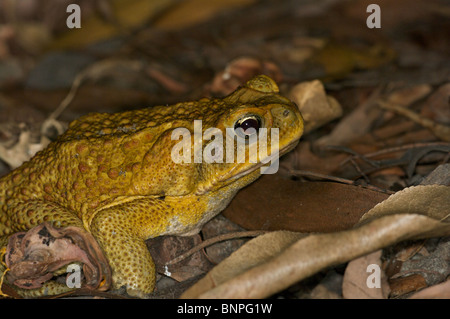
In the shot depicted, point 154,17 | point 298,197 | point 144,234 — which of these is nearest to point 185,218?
point 144,234

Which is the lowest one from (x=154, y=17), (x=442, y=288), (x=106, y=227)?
(x=442, y=288)

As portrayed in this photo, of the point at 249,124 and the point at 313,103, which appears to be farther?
the point at 313,103

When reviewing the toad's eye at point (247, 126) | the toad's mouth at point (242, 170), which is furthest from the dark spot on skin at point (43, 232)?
the toad's eye at point (247, 126)

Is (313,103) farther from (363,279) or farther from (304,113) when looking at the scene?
(363,279)

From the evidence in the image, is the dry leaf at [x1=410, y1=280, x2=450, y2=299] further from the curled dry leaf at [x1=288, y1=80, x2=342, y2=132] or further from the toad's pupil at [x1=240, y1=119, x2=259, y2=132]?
the curled dry leaf at [x1=288, y1=80, x2=342, y2=132]

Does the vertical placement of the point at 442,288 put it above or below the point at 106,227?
below

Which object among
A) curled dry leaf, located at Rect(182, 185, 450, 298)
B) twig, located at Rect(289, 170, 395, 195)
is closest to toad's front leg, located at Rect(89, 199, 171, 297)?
curled dry leaf, located at Rect(182, 185, 450, 298)

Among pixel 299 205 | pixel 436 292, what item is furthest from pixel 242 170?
pixel 436 292

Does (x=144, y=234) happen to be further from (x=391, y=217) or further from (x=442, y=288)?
(x=442, y=288)
